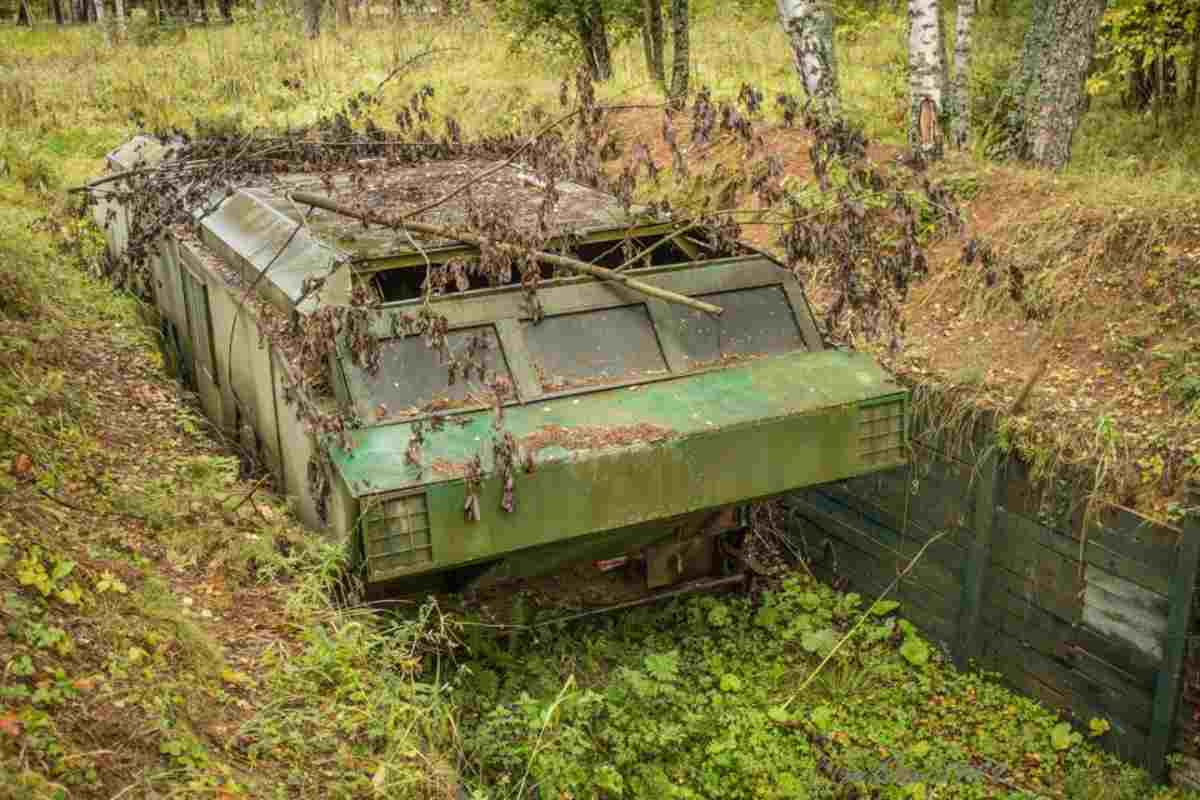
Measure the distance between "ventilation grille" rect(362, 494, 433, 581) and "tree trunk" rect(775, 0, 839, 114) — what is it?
17.8ft

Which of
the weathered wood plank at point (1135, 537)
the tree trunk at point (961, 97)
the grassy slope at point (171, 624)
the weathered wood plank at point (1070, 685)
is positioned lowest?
the weathered wood plank at point (1070, 685)

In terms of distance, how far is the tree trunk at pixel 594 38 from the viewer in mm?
13219

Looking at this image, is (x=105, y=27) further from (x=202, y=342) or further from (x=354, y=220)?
(x=354, y=220)

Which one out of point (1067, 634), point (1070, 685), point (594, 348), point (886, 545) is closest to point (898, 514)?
point (886, 545)

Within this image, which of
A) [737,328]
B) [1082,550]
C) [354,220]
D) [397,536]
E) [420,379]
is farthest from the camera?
[354,220]

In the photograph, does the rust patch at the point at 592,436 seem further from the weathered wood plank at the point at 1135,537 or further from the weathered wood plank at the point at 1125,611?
the weathered wood plank at the point at 1125,611

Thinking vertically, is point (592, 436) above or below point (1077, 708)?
above

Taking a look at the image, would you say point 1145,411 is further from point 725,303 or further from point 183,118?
point 183,118

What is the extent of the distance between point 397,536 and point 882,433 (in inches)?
98.0

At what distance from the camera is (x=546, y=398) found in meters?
5.11

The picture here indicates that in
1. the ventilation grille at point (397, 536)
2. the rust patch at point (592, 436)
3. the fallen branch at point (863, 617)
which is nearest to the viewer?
the ventilation grille at point (397, 536)

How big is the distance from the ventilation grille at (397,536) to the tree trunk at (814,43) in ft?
17.8

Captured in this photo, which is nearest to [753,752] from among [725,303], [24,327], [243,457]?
[725,303]

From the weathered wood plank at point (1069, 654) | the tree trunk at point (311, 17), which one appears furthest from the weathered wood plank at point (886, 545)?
the tree trunk at point (311, 17)
